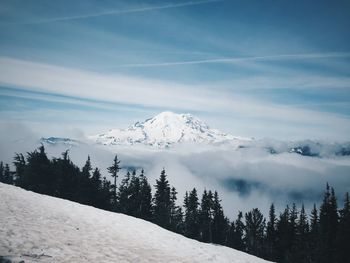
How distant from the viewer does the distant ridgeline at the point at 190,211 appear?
57091 mm

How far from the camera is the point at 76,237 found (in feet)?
50.4

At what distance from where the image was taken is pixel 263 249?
284 ft

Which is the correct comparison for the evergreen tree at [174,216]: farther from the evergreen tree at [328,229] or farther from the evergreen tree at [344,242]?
the evergreen tree at [344,242]

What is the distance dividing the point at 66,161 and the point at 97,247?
51.6 meters

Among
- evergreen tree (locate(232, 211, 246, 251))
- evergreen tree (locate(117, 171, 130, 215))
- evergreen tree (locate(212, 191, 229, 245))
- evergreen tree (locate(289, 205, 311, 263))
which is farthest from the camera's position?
evergreen tree (locate(232, 211, 246, 251))

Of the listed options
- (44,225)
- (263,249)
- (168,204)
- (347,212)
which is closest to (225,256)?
(44,225)

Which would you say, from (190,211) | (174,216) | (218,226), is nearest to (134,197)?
(174,216)

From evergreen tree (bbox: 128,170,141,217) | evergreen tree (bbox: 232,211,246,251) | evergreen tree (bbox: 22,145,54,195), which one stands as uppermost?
evergreen tree (bbox: 22,145,54,195)

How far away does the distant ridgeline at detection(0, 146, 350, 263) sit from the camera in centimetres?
5709

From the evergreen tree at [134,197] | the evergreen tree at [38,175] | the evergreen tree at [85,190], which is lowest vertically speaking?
the evergreen tree at [134,197]

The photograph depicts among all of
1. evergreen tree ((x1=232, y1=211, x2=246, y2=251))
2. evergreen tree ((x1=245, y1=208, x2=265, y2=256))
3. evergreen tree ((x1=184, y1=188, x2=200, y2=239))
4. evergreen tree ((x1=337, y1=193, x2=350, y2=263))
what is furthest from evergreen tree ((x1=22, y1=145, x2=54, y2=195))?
evergreen tree ((x1=232, y1=211, x2=246, y2=251))

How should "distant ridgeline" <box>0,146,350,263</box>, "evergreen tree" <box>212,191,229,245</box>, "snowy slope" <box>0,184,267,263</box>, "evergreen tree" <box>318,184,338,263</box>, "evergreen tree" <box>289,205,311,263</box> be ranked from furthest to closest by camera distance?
"evergreen tree" <box>212,191,229,245</box> → "evergreen tree" <box>289,205,311,263</box> → "evergreen tree" <box>318,184,338,263</box> → "distant ridgeline" <box>0,146,350,263</box> → "snowy slope" <box>0,184,267,263</box>

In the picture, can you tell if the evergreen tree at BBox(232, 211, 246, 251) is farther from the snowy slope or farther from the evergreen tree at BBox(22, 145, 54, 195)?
the snowy slope

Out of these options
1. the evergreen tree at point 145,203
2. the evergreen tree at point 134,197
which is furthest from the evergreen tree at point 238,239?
the evergreen tree at point 134,197
